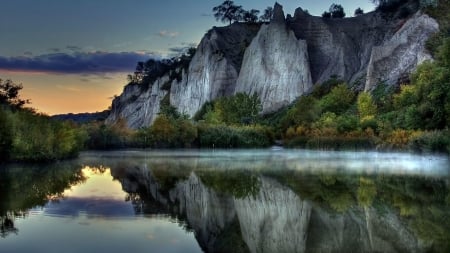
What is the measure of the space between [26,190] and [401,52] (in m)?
59.3

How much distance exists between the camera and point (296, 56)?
294 ft

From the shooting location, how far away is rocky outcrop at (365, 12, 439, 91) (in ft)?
219

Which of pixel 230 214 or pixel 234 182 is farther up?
pixel 234 182

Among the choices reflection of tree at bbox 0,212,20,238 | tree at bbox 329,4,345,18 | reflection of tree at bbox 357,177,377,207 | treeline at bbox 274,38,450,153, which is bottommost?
reflection of tree at bbox 0,212,20,238

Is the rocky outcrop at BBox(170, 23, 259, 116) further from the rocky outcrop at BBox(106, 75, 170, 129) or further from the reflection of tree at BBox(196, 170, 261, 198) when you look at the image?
the reflection of tree at BBox(196, 170, 261, 198)

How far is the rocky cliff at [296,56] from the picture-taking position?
A: 7038 cm

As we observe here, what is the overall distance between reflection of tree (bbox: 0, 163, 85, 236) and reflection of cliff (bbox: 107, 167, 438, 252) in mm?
3064

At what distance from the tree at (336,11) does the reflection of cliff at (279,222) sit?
94852 mm

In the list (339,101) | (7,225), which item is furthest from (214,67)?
(7,225)

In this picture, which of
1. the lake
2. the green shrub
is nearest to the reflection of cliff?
the lake

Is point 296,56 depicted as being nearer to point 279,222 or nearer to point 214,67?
point 214,67

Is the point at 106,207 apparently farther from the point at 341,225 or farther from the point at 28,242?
the point at 341,225

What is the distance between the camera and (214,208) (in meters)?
14.0

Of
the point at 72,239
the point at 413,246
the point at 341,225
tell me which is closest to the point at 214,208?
the point at 341,225
